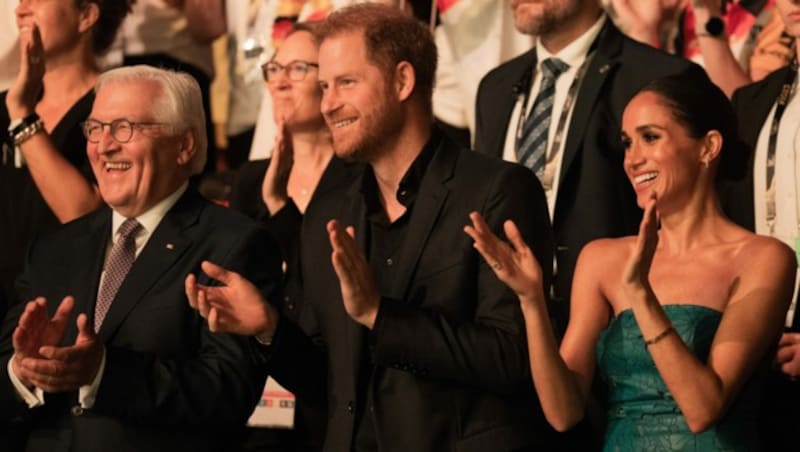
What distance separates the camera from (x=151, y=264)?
11.8 ft

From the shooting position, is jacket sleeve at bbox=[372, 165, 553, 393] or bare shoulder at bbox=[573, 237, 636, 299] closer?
jacket sleeve at bbox=[372, 165, 553, 393]

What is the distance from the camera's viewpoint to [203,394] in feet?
11.2

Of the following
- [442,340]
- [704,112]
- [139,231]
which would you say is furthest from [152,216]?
[704,112]

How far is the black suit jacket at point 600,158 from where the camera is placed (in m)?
4.29

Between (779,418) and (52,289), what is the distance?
168cm

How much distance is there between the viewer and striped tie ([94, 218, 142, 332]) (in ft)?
11.9

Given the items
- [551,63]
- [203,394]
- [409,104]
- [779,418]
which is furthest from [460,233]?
[551,63]

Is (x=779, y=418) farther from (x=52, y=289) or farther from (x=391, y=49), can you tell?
(x=52, y=289)

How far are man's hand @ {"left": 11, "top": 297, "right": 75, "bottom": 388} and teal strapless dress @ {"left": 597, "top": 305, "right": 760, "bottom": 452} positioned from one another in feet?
3.73

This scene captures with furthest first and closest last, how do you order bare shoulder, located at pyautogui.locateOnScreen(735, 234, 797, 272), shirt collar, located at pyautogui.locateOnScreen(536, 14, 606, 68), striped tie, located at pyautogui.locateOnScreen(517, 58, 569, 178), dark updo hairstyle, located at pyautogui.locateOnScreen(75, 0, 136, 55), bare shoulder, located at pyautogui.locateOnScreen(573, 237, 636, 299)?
1. dark updo hairstyle, located at pyautogui.locateOnScreen(75, 0, 136, 55)
2. shirt collar, located at pyautogui.locateOnScreen(536, 14, 606, 68)
3. striped tie, located at pyautogui.locateOnScreen(517, 58, 569, 178)
4. bare shoulder, located at pyautogui.locateOnScreen(573, 237, 636, 299)
5. bare shoulder, located at pyautogui.locateOnScreen(735, 234, 797, 272)

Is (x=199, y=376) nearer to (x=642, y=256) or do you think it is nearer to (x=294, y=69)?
(x=642, y=256)

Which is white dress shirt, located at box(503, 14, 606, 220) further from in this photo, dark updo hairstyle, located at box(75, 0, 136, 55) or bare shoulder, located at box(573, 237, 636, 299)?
dark updo hairstyle, located at box(75, 0, 136, 55)

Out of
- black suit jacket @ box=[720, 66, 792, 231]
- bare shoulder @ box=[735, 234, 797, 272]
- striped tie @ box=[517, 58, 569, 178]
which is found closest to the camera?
bare shoulder @ box=[735, 234, 797, 272]

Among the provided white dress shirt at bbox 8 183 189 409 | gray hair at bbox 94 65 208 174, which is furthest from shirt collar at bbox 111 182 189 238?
gray hair at bbox 94 65 208 174
